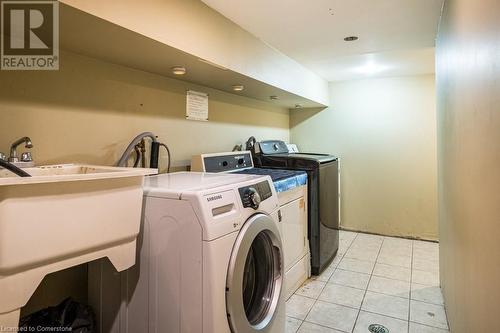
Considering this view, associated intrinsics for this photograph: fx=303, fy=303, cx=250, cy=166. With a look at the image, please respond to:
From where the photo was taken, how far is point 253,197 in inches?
58.2

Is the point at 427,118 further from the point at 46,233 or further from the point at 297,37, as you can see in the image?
the point at 46,233

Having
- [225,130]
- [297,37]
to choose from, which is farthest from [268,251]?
[297,37]

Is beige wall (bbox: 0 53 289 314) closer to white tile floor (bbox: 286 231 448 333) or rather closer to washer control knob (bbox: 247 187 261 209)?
washer control knob (bbox: 247 187 261 209)

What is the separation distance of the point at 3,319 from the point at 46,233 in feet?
0.85

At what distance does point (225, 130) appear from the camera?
107 inches

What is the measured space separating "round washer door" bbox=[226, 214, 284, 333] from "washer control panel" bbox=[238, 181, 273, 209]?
67mm

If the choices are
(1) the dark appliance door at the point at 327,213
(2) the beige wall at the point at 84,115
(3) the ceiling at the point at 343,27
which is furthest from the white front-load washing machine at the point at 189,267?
(1) the dark appliance door at the point at 327,213

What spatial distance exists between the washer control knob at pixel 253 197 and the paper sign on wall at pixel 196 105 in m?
1.03

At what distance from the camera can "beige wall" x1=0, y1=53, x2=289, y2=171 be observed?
1.37m

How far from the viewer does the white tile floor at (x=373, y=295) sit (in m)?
2.02

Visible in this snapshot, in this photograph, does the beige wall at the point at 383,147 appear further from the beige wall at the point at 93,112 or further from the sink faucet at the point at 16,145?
the sink faucet at the point at 16,145

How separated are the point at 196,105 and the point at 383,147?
254 cm

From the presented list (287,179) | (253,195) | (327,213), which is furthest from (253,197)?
(327,213)

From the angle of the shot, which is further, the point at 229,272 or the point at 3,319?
the point at 229,272
